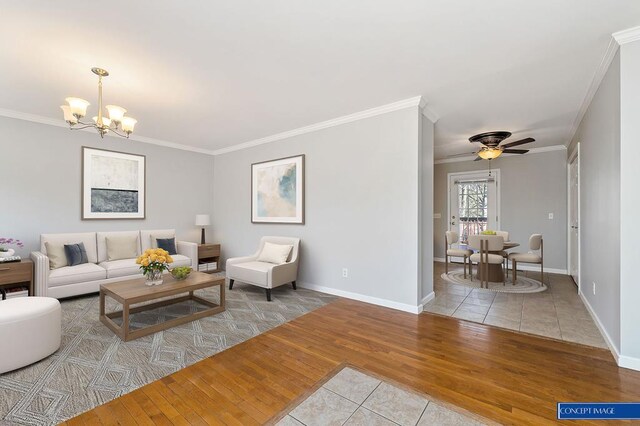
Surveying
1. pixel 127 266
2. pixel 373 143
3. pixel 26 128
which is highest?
pixel 26 128

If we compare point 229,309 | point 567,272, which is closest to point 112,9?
point 229,309

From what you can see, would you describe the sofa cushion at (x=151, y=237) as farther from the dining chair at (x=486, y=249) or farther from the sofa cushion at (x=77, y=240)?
the dining chair at (x=486, y=249)

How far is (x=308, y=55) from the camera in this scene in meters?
2.55

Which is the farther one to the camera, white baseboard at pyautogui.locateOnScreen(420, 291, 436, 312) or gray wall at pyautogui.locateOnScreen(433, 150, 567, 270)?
gray wall at pyautogui.locateOnScreen(433, 150, 567, 270)

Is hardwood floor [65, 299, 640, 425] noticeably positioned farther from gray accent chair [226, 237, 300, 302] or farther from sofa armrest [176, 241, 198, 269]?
sofa armrest [176, 241, 198, 269]

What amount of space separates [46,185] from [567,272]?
913cm

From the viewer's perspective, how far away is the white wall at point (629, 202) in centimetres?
220

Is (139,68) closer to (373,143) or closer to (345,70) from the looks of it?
(345,70)

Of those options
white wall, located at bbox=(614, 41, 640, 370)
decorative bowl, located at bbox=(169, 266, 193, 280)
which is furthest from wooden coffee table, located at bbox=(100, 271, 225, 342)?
white wall, located at bbox=(614, 41, 640, 370)

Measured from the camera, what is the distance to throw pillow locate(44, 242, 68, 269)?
398 cm

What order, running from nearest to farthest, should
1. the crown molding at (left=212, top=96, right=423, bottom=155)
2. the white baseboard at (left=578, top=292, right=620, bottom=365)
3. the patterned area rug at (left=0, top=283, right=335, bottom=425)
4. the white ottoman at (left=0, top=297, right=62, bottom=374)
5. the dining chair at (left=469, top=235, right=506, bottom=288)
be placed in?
the patterned area rug at (left=0, top=283, right=335, bottom=425) < the white ottoman at (left=0, top=297, right=62, bottom=374) < the white baseboard at (left=578, top=292, right=620, bottom=365) < the crown molding at (left=212, top=96, right=423, bottom=155) < the dining chair at (left=469, top=235, right=506, bottom=288)

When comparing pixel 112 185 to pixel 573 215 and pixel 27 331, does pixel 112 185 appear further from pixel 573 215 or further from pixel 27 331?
pixel 573 215

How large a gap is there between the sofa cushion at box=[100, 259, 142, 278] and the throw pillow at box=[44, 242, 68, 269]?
0.46 metres

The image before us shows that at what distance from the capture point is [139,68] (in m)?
2.78
